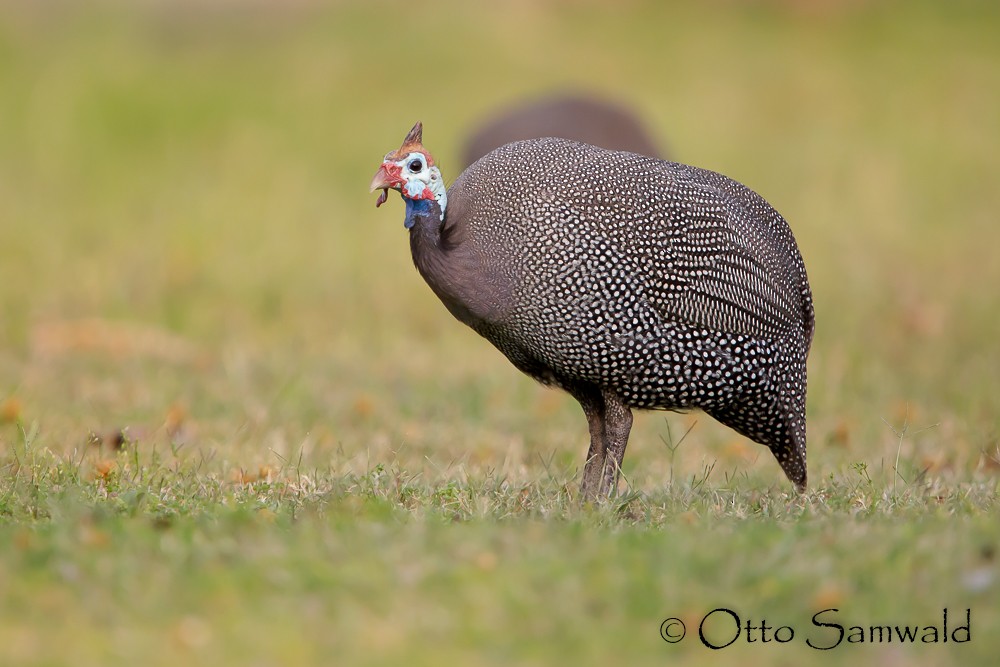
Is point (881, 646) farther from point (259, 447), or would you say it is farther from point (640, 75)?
point (640, 75)

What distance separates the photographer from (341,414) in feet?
21.4

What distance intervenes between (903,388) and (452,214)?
A: 382 centimetres

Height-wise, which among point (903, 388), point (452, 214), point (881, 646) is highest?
point (452, 214)

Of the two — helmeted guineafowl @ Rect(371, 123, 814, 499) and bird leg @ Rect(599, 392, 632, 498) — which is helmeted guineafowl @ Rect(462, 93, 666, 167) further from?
bird leg @ Rect(599, 392, 632, 498)

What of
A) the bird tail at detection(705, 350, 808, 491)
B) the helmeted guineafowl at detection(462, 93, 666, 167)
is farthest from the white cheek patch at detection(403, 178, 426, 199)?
the helmeted guineafowl at detection(462, 93, 666, 167)

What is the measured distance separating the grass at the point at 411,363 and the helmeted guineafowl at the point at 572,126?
117cm

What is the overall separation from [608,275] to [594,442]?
0.78 m

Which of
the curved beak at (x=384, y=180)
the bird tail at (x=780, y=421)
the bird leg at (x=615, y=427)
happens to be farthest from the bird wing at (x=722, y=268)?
the curved beak at (x=384, y=180)

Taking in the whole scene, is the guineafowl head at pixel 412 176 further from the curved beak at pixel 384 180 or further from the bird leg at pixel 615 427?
the bird leg at pixel 615 427

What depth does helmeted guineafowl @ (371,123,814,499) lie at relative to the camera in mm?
4402

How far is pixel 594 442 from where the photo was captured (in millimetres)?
4930

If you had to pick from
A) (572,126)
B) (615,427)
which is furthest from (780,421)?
→ (572,126)

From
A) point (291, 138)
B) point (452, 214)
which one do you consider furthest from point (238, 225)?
point (452, 214)

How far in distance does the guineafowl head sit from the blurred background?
0.84m
